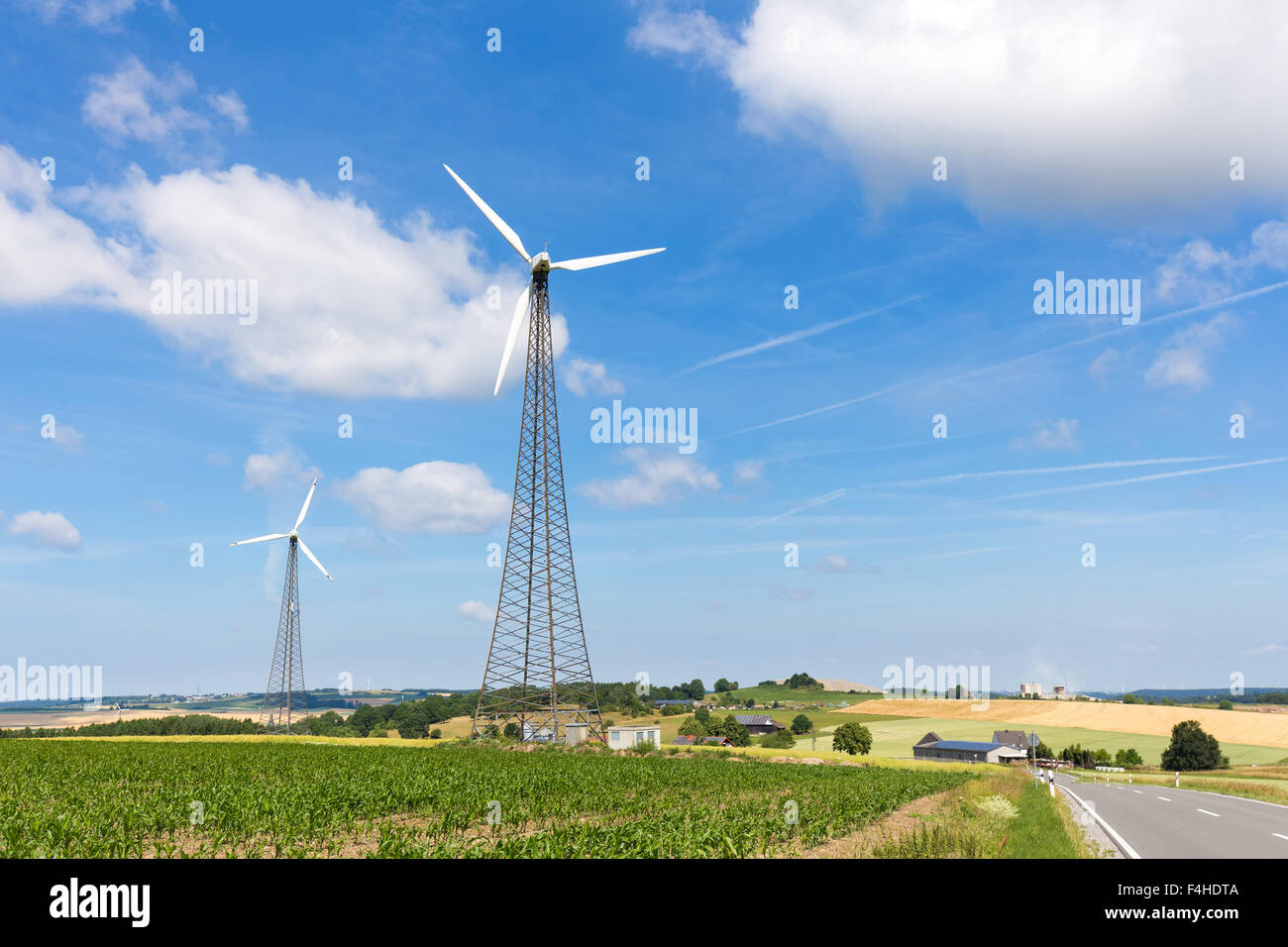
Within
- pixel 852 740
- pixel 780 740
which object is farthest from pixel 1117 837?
pixel 780 740

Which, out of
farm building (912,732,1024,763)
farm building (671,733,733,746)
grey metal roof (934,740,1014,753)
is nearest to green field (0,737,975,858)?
farm building (671,733,733,746)

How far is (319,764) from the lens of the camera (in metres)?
40.4

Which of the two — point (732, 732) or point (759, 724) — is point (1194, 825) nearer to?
point (732, 732)

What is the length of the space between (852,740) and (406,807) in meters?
115

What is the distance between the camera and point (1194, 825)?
2822cm

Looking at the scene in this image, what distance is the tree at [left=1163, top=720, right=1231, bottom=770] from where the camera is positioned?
355 feet

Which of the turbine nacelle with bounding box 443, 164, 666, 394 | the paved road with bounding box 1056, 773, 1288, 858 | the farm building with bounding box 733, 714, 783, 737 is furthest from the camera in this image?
the farm building with bounding box 733, 714, 783, 737

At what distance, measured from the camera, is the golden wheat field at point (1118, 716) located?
128 metres

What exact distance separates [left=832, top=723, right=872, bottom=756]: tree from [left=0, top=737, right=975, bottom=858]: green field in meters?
87.4

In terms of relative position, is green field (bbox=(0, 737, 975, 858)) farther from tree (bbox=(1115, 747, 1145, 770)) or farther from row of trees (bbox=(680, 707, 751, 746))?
row of trees (bbox=(680, 707, 751, 746))
